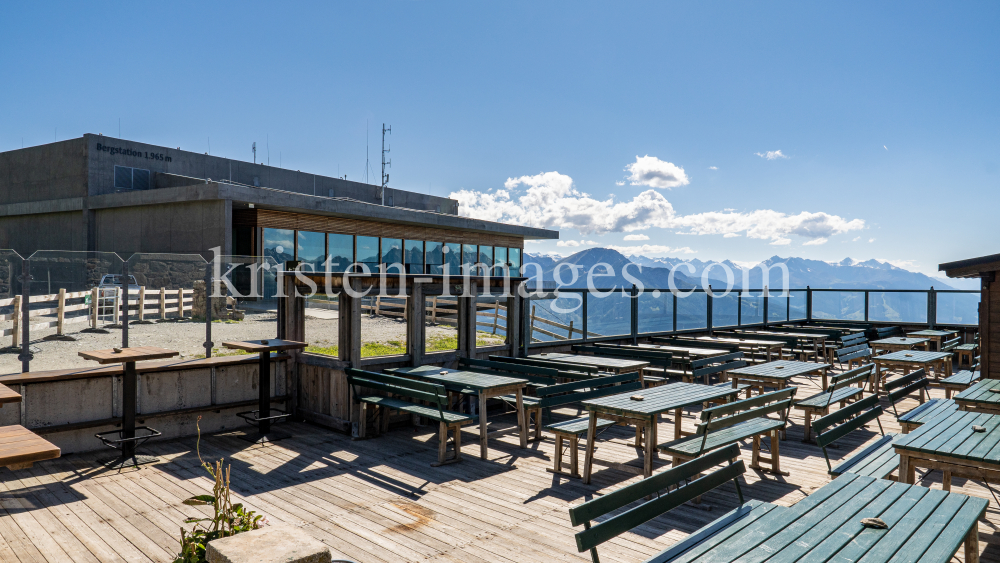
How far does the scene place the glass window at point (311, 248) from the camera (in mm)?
19031

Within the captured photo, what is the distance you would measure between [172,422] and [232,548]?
610 centimetres

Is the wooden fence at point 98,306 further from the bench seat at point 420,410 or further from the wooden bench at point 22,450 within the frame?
the wooden bench at point 22,450

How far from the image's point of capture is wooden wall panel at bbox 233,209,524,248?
59.9ft

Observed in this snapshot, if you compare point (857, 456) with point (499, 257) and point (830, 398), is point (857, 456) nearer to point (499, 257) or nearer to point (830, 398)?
point (830, 398)

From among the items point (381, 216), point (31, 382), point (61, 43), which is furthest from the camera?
point (381, 216)

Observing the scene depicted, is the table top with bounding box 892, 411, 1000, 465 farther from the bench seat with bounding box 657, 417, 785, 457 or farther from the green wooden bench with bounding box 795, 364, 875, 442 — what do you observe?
the green wooden bench with bounding box 795, 364, 875, 442

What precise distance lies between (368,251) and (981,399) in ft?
59.7

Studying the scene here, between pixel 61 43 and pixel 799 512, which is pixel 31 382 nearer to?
pixel 799 512

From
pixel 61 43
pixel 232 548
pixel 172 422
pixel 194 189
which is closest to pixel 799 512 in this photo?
pixel 232 548

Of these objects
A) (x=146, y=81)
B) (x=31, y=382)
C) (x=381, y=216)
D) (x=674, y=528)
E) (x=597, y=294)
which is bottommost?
(x=674, y=528)

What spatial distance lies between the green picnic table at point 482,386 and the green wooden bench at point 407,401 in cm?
25

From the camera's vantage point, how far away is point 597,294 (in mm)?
12703

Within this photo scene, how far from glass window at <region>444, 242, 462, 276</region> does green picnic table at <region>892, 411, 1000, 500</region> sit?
2055cm

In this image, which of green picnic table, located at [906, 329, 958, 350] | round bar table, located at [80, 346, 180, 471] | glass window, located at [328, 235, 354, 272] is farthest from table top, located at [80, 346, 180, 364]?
green picnic table, located at [906, 329, 958, 350]
